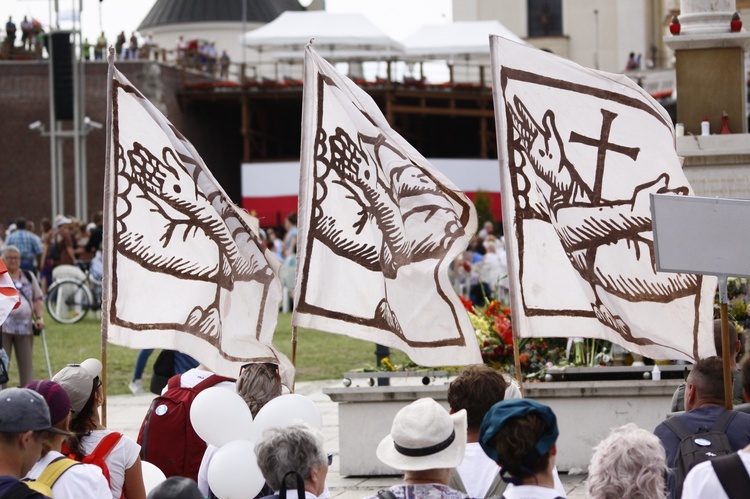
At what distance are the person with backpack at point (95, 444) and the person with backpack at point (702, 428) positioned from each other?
2.14 meters

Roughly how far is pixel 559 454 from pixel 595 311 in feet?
9.11

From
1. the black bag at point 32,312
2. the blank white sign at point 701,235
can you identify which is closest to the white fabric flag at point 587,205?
the blank white sign at point 701,235

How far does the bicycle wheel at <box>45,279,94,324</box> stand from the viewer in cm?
2350

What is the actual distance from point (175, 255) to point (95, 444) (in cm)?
260

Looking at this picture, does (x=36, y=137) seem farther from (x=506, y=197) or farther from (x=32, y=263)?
(x=506, y=197)

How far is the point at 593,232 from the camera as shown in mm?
7758

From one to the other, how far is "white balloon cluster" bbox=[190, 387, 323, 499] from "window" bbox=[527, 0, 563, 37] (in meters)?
62.9

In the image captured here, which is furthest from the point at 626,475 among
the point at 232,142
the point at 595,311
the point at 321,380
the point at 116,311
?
the point at 232,142

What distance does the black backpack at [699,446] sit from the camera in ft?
18.2

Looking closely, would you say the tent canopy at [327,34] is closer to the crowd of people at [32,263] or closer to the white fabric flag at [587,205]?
the crowd of people at [32,263]

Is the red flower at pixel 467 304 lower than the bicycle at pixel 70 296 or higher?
higher

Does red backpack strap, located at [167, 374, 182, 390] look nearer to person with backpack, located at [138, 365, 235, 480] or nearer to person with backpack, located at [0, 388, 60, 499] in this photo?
person with backpack, located at [138, 365, 235, 480]

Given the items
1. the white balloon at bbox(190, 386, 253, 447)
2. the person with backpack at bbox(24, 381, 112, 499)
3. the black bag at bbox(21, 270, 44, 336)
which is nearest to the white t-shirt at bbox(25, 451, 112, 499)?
the person with backpack at bbox(24, 381, 112, 499)

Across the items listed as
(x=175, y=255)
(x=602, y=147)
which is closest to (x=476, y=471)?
(x=602, y=147)
